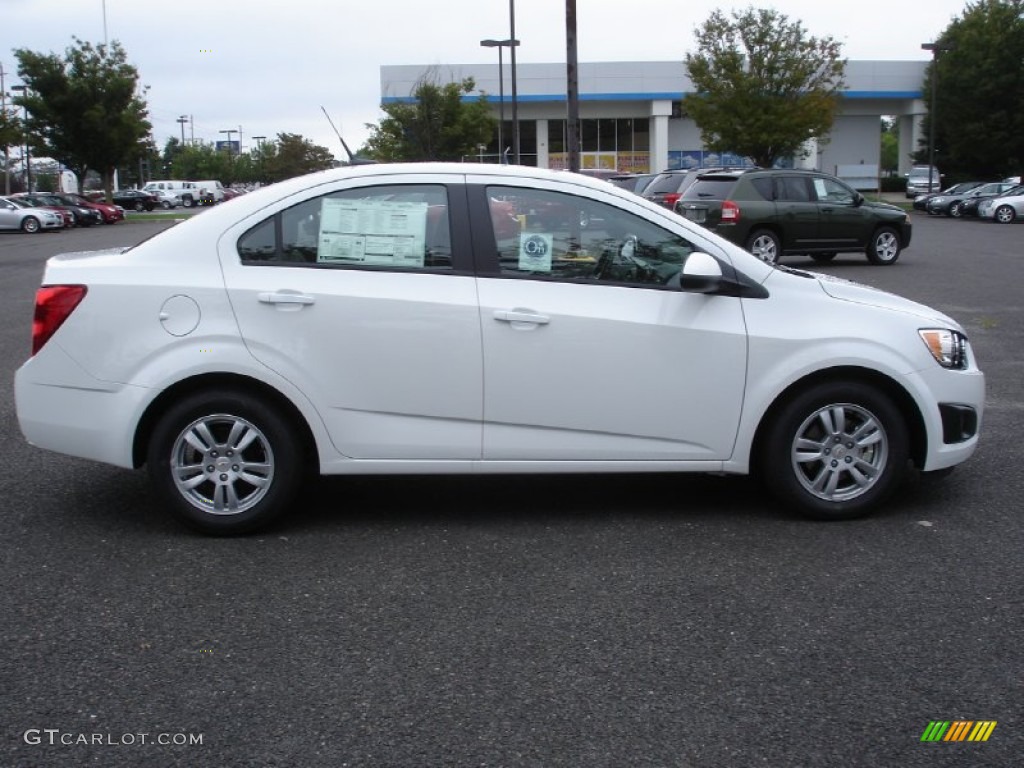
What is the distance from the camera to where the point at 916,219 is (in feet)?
140

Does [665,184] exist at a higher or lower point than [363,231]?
higher

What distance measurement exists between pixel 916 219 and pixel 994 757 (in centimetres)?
4285

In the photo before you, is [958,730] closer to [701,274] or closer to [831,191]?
[701,274]

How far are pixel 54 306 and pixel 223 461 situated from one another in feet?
3.50

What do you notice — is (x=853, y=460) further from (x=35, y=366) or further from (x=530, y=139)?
Result: (x=530, y=139)

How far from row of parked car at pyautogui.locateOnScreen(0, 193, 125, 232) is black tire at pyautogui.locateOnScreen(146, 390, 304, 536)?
42353 mm

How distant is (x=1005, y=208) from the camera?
38.5 meters

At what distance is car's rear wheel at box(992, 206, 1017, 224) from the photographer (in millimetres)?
38344

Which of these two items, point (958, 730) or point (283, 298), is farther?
point (283, 298)

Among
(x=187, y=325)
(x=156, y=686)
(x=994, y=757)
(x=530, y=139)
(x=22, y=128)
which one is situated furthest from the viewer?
(x=530, y=139)

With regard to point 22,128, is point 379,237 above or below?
below

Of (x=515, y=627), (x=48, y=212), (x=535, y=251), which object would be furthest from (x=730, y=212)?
(x=48, y=212)

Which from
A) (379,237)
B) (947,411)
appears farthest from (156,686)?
(947,411)

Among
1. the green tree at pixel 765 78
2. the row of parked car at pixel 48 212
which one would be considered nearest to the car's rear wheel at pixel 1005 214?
the green tree at pixel 765 78
